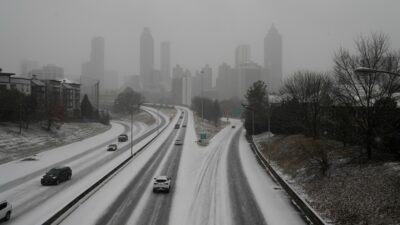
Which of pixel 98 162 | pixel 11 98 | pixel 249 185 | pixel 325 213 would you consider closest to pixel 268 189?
pixel 249 185

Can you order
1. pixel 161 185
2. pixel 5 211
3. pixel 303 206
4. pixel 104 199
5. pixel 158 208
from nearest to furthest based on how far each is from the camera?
1. pixel 5 211
2. pixel 303 206
3. pixel 158 208
4. pixel 104 199
5. pixel 161 185

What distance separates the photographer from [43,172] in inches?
1551

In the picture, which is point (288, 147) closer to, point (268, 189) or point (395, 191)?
point (268, 189)

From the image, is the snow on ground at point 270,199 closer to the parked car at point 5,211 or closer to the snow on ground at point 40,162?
the parked car at point 5,211

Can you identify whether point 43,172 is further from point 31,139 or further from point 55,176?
point 31,139

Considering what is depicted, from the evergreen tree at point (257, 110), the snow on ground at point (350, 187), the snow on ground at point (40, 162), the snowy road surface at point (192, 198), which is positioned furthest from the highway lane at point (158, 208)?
the evergreen tree at point (257, 110)

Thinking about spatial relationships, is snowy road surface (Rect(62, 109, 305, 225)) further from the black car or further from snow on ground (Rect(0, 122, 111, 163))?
snow on ground (Rect(0, 122, 111, 163))

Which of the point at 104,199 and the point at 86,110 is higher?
the point at 86,110

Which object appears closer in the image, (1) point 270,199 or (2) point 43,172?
(1) point 270,199

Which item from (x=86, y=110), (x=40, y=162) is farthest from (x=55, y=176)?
(x=86, y=110)

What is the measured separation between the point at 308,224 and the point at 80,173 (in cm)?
2634

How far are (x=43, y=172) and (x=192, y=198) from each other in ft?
66.1

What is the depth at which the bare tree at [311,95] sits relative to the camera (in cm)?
5311

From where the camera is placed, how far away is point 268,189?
31.7 m
